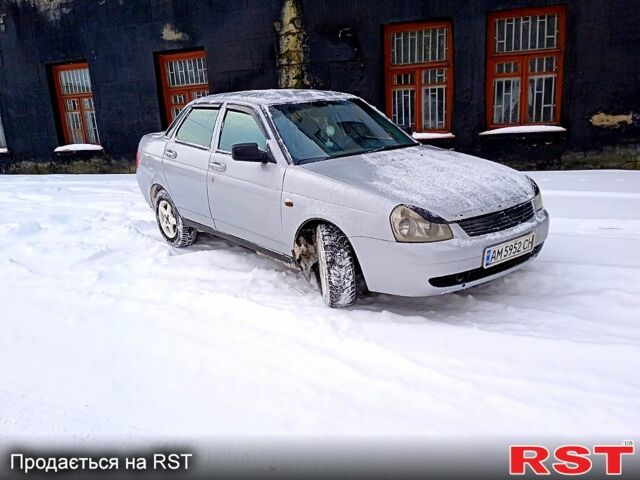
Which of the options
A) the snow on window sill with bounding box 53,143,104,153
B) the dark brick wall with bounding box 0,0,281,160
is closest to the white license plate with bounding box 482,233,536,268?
the dark brick wall with bounding box 0,0,281,160

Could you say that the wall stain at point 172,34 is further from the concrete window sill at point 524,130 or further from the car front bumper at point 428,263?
the car front bumper at point 428,263

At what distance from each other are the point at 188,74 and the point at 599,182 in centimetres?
815

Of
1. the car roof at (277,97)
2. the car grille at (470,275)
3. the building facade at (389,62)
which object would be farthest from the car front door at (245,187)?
the building facade at (389,62)

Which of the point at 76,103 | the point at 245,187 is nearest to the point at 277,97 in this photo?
the point at 245,187

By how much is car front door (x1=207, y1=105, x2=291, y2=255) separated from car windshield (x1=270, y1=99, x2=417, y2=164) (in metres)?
0.19

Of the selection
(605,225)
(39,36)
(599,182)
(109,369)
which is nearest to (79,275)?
(109,369)

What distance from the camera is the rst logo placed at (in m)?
2.21

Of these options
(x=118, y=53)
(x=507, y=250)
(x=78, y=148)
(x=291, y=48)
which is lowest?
(x=507, y=250)

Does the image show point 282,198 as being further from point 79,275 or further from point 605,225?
point 605,225

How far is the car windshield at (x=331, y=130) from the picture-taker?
4.04m

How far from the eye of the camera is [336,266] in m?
3.54

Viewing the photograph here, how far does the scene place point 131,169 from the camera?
12.0m

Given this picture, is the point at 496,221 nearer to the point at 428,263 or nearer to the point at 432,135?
the point at 428,263

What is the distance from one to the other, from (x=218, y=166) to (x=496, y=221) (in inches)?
94.0
